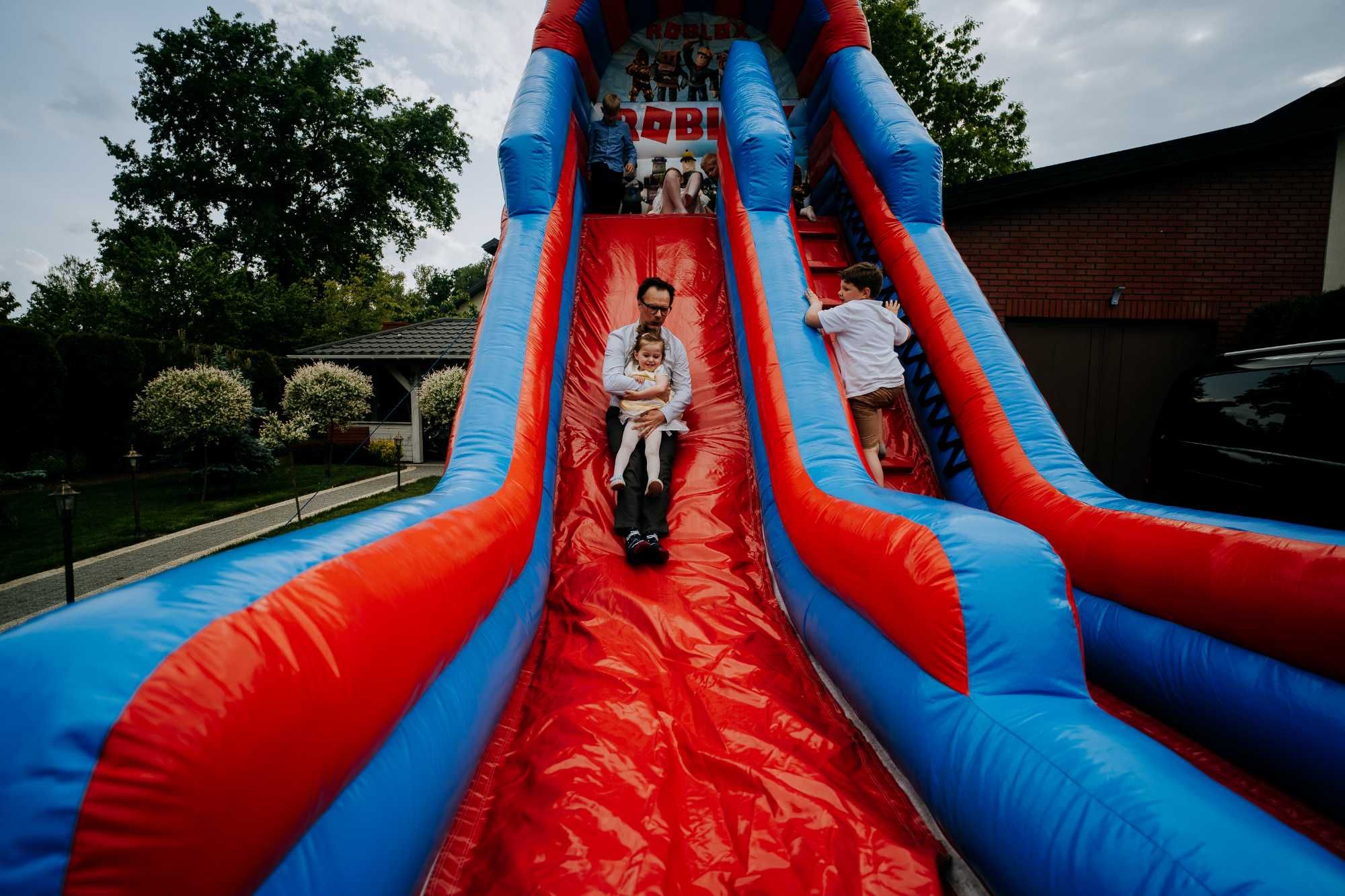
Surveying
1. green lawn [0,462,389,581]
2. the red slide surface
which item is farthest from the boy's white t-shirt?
green lawn [0,462,389,581]

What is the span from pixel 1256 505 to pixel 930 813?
2002 millimetres

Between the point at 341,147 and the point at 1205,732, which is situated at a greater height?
the point at 341,147

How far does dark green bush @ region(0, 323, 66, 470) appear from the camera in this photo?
646 cm

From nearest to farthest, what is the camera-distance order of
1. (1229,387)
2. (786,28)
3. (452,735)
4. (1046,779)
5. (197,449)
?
(1046,779), (452,735), (1229,387), (786,28), (197,449)

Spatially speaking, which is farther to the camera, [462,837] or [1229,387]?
[1229,387]

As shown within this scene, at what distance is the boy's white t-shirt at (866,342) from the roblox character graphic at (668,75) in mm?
4258

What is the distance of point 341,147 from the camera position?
749 inches

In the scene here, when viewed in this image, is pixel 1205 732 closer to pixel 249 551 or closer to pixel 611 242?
pixel 249 551

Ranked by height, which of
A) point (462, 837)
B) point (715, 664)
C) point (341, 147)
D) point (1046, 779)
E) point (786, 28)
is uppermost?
point (341, 147)

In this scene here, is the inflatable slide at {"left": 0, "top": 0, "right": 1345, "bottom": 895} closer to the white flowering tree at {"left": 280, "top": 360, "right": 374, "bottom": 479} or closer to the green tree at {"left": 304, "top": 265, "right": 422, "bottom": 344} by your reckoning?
the white flowering tree at {"left": 280, "top": 360, "right": 374, "bottom": 479}

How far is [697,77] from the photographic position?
605 centimetres

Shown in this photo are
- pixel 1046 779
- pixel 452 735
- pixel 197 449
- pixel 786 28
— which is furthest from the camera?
pixel 197 449

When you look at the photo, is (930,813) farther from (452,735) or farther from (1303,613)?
(452,735)

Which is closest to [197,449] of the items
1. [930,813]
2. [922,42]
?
[930,813]
